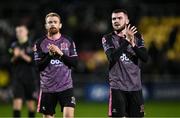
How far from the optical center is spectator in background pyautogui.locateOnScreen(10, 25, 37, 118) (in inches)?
569

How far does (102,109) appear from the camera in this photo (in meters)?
18.9

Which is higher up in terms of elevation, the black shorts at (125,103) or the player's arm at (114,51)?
the player's arm at (114,51)

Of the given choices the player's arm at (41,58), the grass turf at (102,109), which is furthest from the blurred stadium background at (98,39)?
the player's arm at (41,58)

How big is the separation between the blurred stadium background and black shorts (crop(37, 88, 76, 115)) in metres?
7.90

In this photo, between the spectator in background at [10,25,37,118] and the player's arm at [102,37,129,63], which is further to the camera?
the spectator in background at [10,25,37,118]

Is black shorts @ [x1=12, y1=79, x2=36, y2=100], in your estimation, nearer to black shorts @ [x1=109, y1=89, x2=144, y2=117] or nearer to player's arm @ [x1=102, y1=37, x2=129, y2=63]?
black shorts @ [x1=109, y1=89, x2=144, y2=117]

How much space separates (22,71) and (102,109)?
4.90 meters

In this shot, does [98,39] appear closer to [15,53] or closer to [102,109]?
[102,109]

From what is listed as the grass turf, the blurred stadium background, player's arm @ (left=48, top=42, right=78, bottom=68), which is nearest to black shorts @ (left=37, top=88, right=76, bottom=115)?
player's arm @ (left=48, top=42, right=78, bottom=68)

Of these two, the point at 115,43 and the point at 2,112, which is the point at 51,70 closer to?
the point at 115,43

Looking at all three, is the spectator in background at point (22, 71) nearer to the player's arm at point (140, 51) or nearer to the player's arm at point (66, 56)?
the player's arm at point (66, 56)

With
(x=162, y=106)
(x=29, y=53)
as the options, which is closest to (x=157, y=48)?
(x=162, y=106)

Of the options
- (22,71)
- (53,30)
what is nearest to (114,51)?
(53,30)

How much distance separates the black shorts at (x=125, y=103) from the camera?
1005 cm
